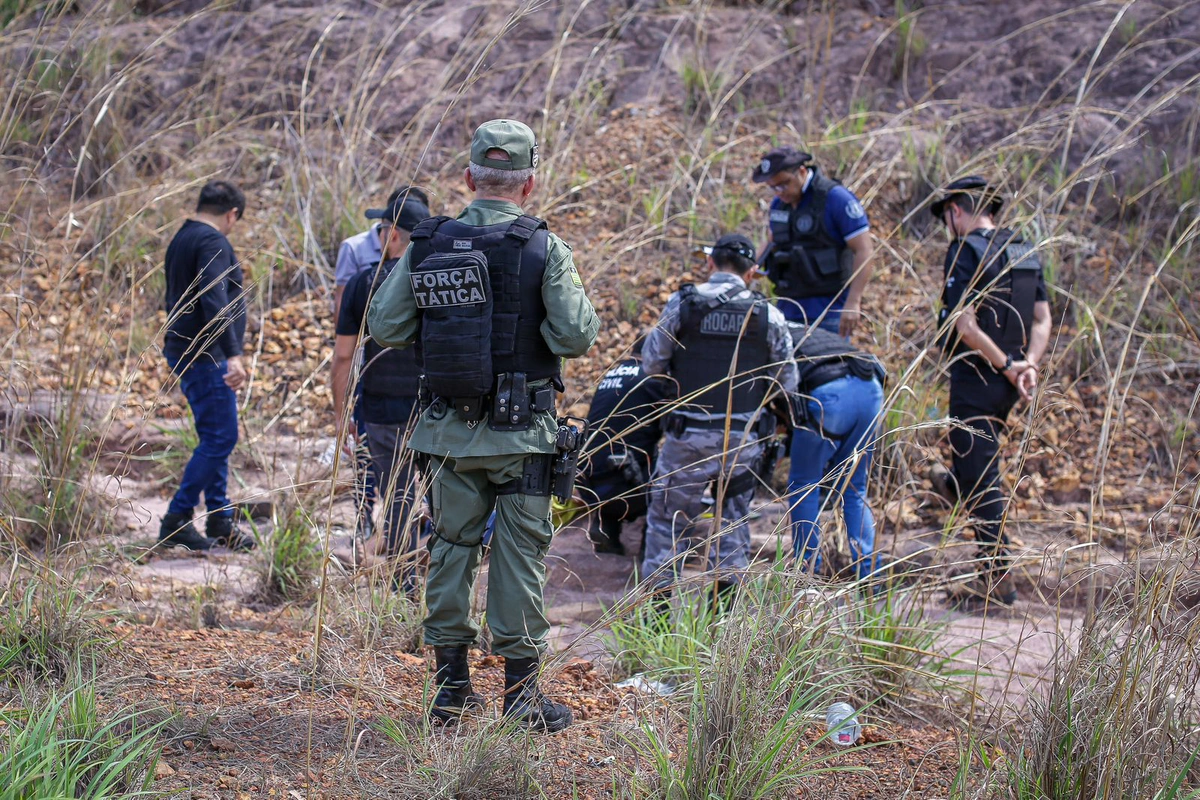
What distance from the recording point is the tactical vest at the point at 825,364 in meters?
4.38

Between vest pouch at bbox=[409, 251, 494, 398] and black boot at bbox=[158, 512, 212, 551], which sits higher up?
vest pouch at bbox=[409, 251, 494, 398]

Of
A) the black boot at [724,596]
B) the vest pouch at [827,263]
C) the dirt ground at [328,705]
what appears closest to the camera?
the dirt ground at [328,705]

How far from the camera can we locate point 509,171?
2.97 metres

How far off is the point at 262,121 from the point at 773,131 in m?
4.55

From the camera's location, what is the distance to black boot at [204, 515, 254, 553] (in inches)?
192

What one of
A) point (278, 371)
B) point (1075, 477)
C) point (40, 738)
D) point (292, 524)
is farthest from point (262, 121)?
point (40, 738)

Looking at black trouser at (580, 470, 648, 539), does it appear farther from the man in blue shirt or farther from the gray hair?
the gray hair

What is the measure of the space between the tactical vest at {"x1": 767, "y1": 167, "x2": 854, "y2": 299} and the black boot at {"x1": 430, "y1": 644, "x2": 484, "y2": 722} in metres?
3.26

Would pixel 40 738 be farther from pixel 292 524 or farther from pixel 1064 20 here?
pixel 1064 20

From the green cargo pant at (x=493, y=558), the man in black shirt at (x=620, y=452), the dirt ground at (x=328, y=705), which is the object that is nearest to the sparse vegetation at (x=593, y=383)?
the dirt ground at (x=328, y=705)

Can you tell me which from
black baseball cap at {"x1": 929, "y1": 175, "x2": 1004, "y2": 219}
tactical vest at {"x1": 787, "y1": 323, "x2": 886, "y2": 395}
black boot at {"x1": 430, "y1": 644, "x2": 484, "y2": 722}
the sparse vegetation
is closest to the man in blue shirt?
black baseball cap at {"x1": 929, "y1": 175, "x2": 1004, "y2": 219}

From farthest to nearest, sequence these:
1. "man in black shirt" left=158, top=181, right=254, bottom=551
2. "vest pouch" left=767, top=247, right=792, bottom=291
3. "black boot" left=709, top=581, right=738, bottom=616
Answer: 1. "vest pouch" left=767, top=247, right=792, bottom=291
2. "man in black shirt" left=158, top=181, right=254, bottom=551
3. "black boot" left=709, top=581, right=738, bottom=616

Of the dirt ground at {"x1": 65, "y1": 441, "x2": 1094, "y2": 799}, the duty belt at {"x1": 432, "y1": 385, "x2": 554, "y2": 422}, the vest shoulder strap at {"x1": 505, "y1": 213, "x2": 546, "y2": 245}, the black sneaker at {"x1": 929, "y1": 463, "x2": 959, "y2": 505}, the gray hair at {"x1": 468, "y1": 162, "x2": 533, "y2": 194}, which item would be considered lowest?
the dirt ground at {"x1": 65, "y1": 441, "x2": 1094, "y2": 799}

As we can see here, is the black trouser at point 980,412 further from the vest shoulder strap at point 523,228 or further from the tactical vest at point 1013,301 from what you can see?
the vest shoulder strap at point 523,228
